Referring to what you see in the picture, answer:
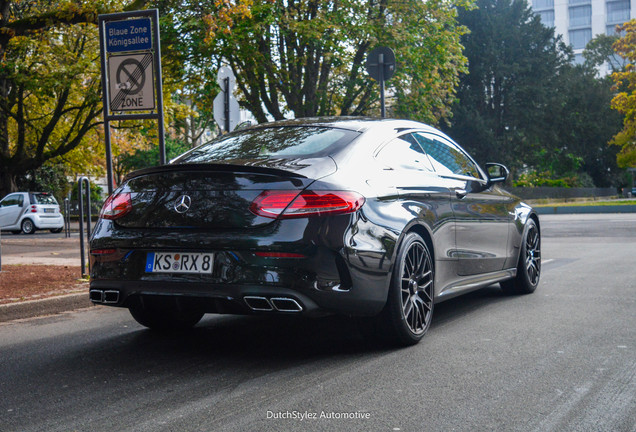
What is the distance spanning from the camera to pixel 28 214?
90.9 feet

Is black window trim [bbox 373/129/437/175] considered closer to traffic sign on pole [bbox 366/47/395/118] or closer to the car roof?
the car roof

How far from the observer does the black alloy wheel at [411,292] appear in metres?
4.71

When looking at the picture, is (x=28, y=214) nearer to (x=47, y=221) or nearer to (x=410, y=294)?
(x=47, y=221)

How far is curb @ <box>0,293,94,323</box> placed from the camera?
6.71 meters

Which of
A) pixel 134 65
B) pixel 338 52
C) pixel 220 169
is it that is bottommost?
pixel 220 169

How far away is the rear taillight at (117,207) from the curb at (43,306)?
7.84 ft

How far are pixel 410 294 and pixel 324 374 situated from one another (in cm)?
102

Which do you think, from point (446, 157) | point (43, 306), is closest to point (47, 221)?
point (43, 306)

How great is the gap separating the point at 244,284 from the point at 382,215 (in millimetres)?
987

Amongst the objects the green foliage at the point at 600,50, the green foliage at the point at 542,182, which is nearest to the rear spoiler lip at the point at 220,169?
the green foliage at the point at 542,182

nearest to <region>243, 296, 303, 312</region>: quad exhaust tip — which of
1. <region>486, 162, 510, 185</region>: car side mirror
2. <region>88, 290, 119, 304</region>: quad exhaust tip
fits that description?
<region>88, 290, 119, 304</region>: quad exhaust tip

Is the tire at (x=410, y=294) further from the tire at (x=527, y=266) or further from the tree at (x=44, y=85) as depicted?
the tree at (x=44, y=85)

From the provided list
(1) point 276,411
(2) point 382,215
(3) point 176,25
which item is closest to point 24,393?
(1) point 276,411

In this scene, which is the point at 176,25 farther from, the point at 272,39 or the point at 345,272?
the point at 345,272
